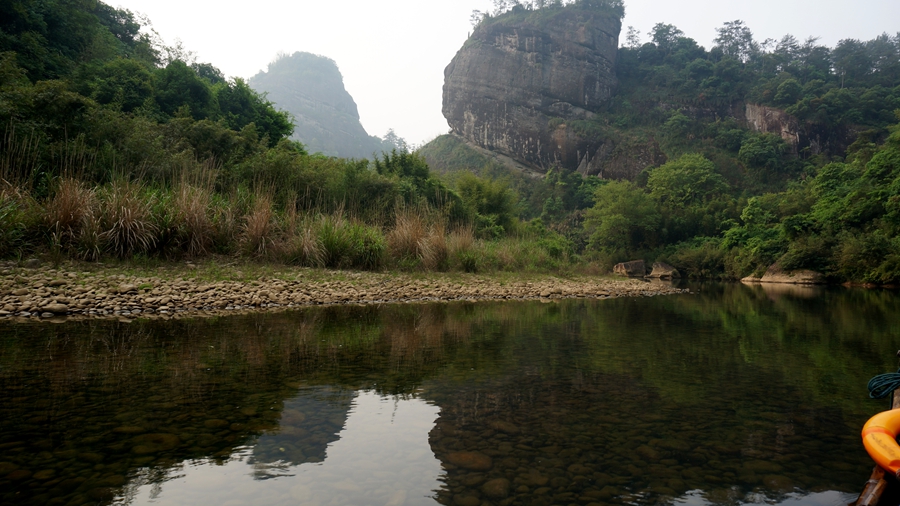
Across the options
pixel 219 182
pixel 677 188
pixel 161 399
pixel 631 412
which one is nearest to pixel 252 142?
pixel 219 182

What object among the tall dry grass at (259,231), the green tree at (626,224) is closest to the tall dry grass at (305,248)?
Result: the tall dry grass at (259,231)

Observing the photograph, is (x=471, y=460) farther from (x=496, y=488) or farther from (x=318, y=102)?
(x=318, y=102)

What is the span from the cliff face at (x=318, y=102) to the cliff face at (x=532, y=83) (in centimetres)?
3636

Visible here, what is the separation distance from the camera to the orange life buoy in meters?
1.49

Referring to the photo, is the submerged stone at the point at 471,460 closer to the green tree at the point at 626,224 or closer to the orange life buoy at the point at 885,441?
the orange life buoy at the point at 885,441

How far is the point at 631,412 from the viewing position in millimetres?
2689

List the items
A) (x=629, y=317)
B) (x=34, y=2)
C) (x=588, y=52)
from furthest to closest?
(x=588, y=52) < (x=34, y=2) < (x=629, y=317)

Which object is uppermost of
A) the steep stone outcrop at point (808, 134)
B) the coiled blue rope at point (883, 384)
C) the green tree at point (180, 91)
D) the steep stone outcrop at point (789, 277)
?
the steep stone outcrop at point (808, 134)

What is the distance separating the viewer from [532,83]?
6044 centimetres

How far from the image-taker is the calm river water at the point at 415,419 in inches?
69.8

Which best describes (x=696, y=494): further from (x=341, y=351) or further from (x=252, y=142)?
(x=252, y=142)

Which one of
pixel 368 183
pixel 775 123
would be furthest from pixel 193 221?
pixel 775 123

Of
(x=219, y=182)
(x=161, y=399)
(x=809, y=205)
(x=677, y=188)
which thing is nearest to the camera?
(x=161, y=399)

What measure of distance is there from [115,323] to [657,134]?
59166mm
